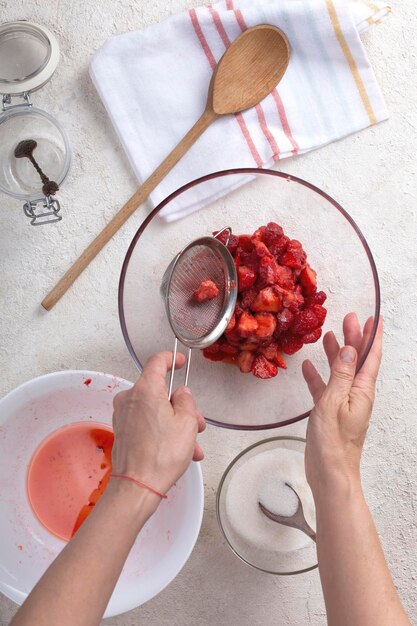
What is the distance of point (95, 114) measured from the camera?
61.9 inches

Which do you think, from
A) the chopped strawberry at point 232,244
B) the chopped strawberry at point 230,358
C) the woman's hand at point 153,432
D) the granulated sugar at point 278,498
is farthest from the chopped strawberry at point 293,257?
the granulated sugar at point 278,498

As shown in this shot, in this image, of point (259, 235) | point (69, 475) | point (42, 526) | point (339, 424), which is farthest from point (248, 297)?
point (42, 526)

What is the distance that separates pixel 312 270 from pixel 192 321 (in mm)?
264

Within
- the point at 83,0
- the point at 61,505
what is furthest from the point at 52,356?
the point at 83,0

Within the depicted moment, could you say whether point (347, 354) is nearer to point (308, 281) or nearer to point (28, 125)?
point (308, 281)

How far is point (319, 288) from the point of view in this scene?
142cm

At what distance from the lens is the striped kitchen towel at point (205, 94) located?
1543 mm

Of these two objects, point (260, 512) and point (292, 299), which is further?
point (260, 512)

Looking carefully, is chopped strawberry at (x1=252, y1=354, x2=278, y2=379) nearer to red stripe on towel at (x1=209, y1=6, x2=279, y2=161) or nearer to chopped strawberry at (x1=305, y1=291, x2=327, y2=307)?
chopped strawberry at (x1=305, y1=291, x2=327, y2=307)

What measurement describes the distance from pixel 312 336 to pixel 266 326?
10 cm

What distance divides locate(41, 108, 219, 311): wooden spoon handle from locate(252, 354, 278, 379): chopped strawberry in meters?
0.45

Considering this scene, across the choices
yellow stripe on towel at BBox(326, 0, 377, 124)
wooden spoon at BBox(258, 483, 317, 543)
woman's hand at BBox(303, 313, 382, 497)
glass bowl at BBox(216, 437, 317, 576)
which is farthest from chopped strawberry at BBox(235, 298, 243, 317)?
yellow stripe on towel at BBox(326, 0, 377, 124)

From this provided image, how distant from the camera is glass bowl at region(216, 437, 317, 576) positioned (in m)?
1.48

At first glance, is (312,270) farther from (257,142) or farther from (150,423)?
(150,423)
